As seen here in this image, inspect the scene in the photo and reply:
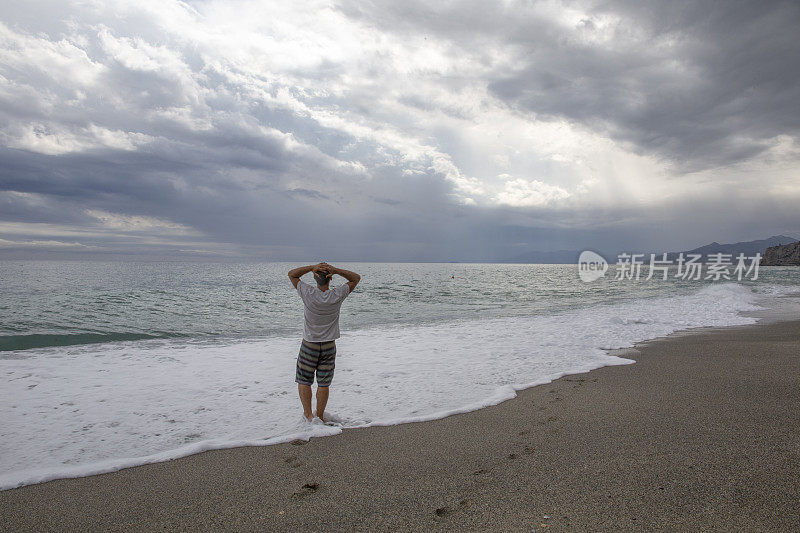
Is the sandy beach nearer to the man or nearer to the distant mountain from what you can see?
the man

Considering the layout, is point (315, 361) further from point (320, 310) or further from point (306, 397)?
point (320, 310)

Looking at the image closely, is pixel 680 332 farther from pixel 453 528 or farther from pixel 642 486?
pixel 453 528

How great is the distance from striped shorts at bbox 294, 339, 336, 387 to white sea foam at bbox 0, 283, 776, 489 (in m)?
0.68

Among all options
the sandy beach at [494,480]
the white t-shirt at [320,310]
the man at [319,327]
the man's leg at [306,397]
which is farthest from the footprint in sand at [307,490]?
the white t-shirt at [320,310]

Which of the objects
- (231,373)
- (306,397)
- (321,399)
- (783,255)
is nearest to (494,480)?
(321,399)

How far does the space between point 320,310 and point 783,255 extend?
249 m

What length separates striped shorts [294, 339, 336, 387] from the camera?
5352 millimetres

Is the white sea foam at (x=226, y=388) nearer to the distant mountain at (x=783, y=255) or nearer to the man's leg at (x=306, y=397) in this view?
the man's leg at (x=306, y=397)

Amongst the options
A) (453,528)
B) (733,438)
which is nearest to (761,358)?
(733,438)

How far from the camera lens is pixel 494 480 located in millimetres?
3693

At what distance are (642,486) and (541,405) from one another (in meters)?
2.57

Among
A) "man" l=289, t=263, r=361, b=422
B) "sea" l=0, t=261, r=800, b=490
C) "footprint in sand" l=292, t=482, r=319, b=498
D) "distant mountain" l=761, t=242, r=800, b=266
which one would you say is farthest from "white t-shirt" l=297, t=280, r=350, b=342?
"distant mountain" l=761, t=242, r=800, b=266

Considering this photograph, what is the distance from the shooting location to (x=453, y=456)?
4.29 m

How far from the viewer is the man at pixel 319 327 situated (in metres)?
5.19
